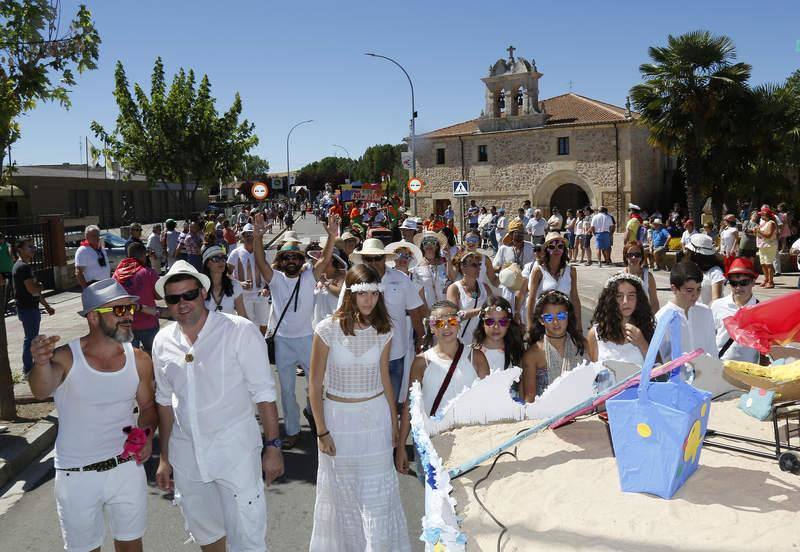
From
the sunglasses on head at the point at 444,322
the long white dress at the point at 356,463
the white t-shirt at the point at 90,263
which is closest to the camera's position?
the long white dress at the point at 356,463

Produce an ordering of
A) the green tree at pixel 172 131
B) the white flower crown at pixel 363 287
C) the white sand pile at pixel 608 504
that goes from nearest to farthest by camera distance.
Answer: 1. the white sand pile at pixel 608 504
2. the white flower crown at pixel 363 287
3. the green tree at pixel 172 131

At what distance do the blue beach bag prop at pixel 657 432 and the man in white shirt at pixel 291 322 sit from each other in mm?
3881

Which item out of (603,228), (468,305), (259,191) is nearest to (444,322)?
(468,305)

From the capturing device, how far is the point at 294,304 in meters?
6.27

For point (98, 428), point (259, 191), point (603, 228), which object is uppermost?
point (259, 191)

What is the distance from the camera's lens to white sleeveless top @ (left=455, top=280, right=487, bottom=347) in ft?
21.8

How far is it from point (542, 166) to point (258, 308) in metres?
36.0

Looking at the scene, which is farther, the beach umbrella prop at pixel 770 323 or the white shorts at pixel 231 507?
the white shorts at pixel 231 507

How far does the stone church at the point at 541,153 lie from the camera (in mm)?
39719

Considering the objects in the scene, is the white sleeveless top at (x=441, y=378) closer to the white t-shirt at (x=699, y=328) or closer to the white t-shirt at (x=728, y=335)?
Answer: the white t-shirt at (x=699, y=328)

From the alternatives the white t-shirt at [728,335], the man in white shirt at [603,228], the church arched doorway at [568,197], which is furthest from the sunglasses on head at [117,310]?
the church arched doorway at [568,197]

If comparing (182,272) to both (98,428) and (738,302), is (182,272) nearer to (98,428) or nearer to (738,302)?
(98,428)

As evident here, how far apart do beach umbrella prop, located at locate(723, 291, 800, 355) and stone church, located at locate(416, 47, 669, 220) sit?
3802 cm

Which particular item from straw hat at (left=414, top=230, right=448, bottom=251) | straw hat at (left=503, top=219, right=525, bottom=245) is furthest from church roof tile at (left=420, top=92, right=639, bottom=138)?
straw hat at (left=414, top=230, right=448, bottom=251)
